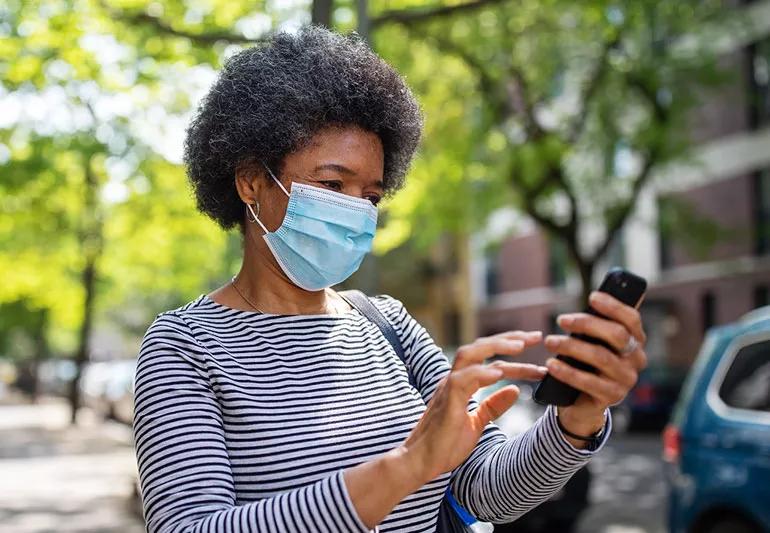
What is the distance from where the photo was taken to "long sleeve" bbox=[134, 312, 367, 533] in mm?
1656

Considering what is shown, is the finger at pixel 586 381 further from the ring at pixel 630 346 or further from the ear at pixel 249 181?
the ear at pixel 249 181

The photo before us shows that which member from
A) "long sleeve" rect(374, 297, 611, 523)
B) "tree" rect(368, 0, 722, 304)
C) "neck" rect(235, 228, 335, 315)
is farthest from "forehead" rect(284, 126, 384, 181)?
"tree" rect(368, 0, 722, 304)

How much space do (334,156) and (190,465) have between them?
720 millimetres

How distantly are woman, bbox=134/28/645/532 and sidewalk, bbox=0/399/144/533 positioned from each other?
8.94 metres

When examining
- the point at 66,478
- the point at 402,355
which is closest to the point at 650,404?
the point at 66,478

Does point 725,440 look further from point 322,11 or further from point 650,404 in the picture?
point 650,404

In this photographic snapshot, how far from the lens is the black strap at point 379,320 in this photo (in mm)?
2291

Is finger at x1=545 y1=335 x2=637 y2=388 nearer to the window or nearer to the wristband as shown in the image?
the wristband

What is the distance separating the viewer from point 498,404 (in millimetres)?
1948

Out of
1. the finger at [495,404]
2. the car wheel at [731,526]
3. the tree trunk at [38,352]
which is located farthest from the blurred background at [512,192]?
the tree trunk at [38,352]

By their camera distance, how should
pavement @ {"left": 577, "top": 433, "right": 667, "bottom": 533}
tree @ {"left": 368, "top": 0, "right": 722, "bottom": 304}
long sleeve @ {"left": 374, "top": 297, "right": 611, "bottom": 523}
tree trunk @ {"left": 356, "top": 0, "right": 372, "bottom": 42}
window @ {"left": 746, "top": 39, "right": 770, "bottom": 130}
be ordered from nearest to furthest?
long sleeve @ {"left": 374, "top": 297, "right": 611, "bottom": 523}, tree trunk @ {"left": 356, "top": 0, "right": 372, "bottom": 42}, pavement @ {"left": 577, "top": 433, "right": 667, "bottom": 533}, tree @ {"left": 368, "top": 0, "right": 722, "bottom": 304}, window @ {"left": 746, "top": 39, "right": 770, "bottom": 130}

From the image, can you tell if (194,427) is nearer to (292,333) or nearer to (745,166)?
(292,333)

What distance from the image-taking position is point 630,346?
1.65 meters

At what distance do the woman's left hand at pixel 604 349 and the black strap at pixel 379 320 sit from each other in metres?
0.61
